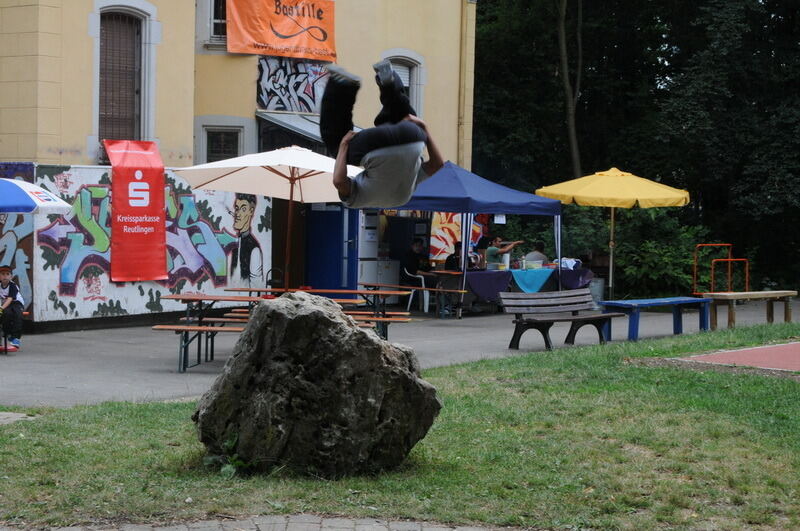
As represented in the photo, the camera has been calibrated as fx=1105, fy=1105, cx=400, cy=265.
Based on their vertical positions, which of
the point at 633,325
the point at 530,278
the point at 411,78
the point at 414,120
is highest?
the point at 411,78

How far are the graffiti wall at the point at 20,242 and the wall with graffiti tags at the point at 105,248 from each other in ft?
0.05

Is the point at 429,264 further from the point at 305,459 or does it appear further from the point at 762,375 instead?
the point at 305,459

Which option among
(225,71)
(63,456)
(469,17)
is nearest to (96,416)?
(63,456)

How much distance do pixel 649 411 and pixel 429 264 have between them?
14.4m

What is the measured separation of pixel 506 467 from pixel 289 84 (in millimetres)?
16288

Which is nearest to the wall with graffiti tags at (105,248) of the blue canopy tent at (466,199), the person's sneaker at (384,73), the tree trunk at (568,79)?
the blue canopy tent at (466,199)

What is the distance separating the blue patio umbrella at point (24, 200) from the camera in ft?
48.2

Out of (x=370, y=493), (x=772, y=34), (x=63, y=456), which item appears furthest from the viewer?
(x=772, y=34)

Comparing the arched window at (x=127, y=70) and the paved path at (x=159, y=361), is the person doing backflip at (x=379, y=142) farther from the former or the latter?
the arched window at (x=127, y=70)

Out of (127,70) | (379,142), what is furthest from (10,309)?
(379,142)

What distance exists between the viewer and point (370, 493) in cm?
707

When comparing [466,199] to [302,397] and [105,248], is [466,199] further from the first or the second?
[302,397]

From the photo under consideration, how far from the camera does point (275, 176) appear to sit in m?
15.6

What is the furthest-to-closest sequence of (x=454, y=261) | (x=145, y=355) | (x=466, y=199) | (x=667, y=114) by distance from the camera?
1. (x=667, y=114)
2. (x=454, y=261)
3. (x=466, y=199)
4. (x=145, y=355)
